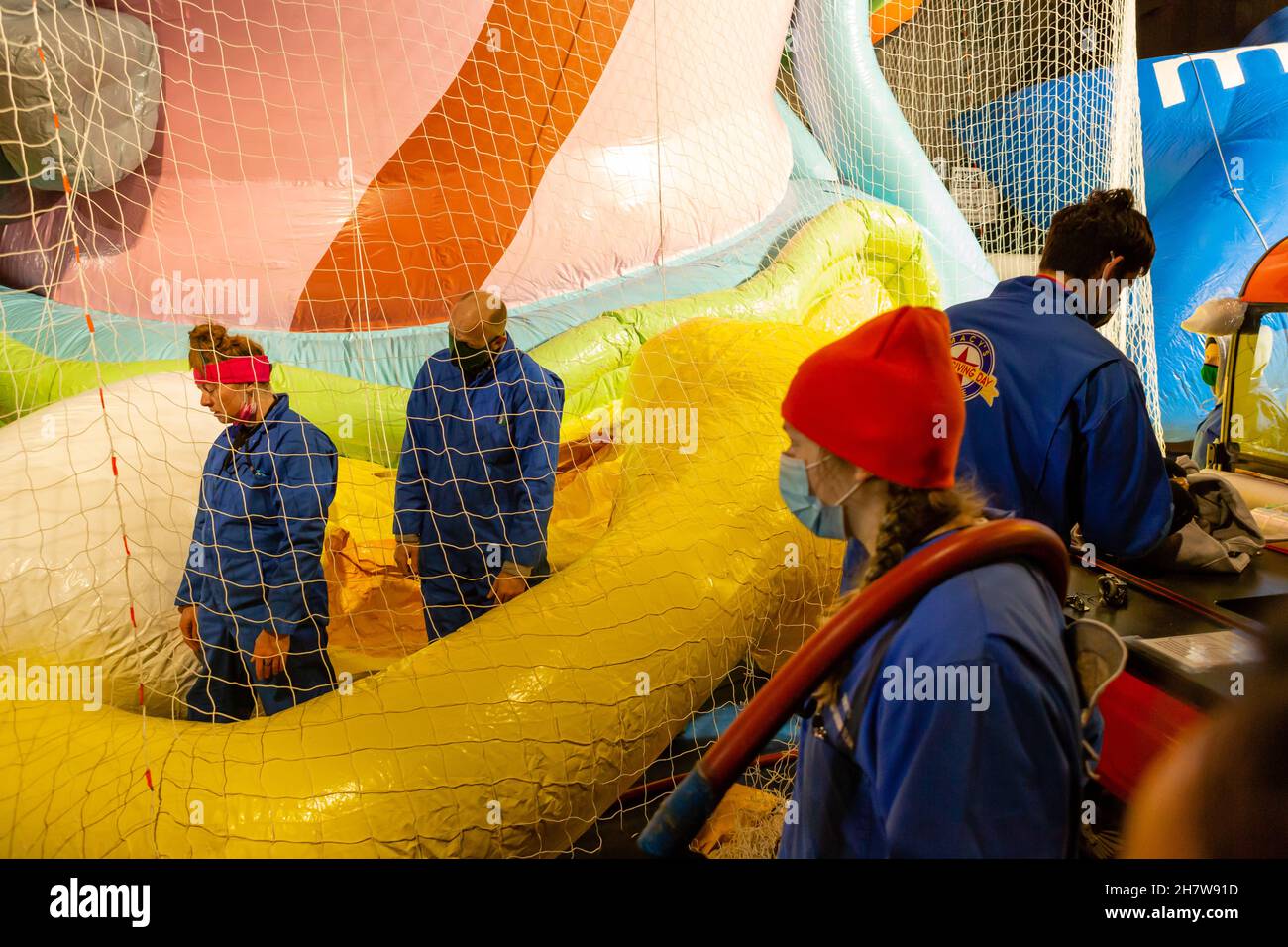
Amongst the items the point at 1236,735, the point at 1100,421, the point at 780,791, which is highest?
the point at 1100,421

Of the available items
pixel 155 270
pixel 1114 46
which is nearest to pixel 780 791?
pixel 155 270

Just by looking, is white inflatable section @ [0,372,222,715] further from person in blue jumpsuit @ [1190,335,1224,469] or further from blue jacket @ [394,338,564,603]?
person in blue jumpsuit @ [1190,335,1224,469]

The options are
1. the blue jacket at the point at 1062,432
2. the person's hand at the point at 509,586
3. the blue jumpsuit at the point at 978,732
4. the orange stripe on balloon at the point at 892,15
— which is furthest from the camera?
the orange stripe on balloon at the point at 892,15

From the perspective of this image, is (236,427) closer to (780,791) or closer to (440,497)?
(440,497)

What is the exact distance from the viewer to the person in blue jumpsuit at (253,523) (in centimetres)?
229

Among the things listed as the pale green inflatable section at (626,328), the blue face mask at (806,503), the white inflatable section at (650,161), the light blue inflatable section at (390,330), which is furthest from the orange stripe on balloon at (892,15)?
the blue face mask at (806,503)

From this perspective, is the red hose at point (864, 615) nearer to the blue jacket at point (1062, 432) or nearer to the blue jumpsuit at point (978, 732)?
the blue jumpsuit at point (978, 732)

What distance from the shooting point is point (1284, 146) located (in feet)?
Result: 19.8

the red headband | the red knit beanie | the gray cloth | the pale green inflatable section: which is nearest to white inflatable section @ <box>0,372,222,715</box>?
the red headband

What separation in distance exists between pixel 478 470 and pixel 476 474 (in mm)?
16

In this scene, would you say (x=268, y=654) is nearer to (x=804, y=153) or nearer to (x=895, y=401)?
(x=895, y=401)

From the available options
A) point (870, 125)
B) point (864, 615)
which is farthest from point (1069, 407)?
point (870, 125)

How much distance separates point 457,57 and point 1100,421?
3.25 m

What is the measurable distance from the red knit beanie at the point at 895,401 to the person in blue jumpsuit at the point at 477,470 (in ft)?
5.25
